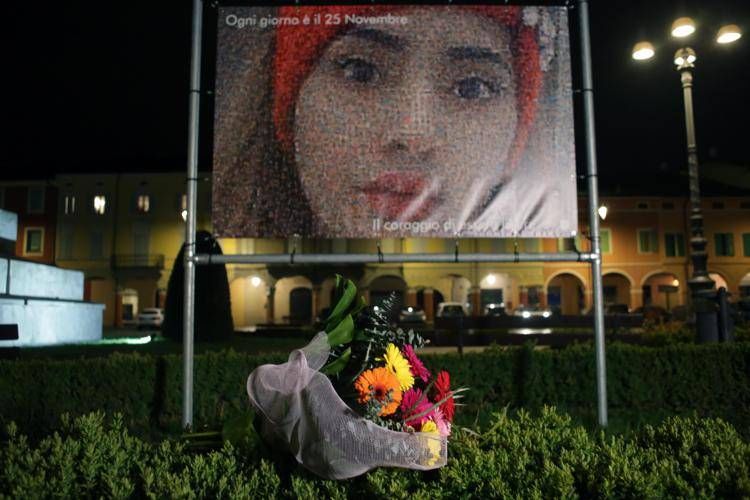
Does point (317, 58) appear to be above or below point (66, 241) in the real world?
below

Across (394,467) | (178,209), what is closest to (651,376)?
(394,467)

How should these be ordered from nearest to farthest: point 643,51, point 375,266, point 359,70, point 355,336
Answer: point 355,336
point 359,70
point 643,51
point 375,266

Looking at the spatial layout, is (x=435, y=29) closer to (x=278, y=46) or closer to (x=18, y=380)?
(x=278, y=46)

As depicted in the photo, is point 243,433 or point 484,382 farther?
point 484,382

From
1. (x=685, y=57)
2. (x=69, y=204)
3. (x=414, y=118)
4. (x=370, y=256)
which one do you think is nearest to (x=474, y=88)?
(x=414, y=118)

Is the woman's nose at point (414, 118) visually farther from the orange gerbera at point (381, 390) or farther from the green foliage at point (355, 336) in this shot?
the orange gerbera at point (381, 390)

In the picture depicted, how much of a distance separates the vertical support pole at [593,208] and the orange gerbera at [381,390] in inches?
121

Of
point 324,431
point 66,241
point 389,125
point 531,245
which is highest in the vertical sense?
point 66,241

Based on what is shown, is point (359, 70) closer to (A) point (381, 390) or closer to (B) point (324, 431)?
(A) point (381, 390)

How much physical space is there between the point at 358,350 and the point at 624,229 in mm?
45784

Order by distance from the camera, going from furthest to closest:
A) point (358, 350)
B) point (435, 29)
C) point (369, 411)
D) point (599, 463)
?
point (435, 29), point (358, 350), point (599, 463), point (369, 411)

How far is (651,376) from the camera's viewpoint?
7.98 metres

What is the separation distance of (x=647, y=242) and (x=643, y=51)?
36180mm

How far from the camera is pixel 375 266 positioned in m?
44.6
